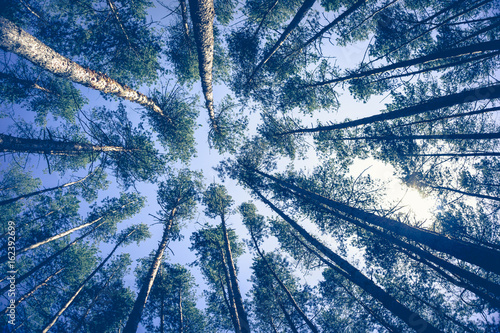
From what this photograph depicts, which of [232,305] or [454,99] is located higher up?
[454,99]

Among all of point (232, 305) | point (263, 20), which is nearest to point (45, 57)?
point (263, 20)

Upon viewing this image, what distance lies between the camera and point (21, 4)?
21.4 feet

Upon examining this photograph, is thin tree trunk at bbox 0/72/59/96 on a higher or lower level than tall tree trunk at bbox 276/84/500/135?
higher

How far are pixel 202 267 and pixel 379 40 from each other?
14819 mm

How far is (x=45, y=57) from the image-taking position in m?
3.40

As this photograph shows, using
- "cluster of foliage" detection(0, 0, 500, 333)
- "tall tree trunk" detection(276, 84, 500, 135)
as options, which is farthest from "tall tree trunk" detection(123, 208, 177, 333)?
"tall tree trunk" detection(276, 84, 500, 135)

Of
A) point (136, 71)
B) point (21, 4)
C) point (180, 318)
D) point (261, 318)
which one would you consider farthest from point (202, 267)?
point (21, 4)

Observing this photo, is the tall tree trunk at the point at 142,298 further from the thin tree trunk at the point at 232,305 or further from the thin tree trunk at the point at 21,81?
the thin tree trunk at the point at 21,81

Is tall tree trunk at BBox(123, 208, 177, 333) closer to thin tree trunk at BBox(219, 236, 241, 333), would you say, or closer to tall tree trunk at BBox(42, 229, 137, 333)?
thin tree trunk at BBox(219, 236, 241, 333)

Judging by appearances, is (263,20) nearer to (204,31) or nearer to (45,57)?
(204,31)

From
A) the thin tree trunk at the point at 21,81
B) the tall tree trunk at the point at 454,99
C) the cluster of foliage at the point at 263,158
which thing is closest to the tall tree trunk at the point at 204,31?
Answer: the cluster of foliage at the point at 263,158

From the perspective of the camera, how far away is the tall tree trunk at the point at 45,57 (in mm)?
2926

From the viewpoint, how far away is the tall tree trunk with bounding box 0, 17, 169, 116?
2.93 m

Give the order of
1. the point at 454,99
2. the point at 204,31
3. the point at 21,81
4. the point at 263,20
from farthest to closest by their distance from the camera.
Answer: the point at 21,81, the point at 263,20, the point at 204,31, the point at 454,99
